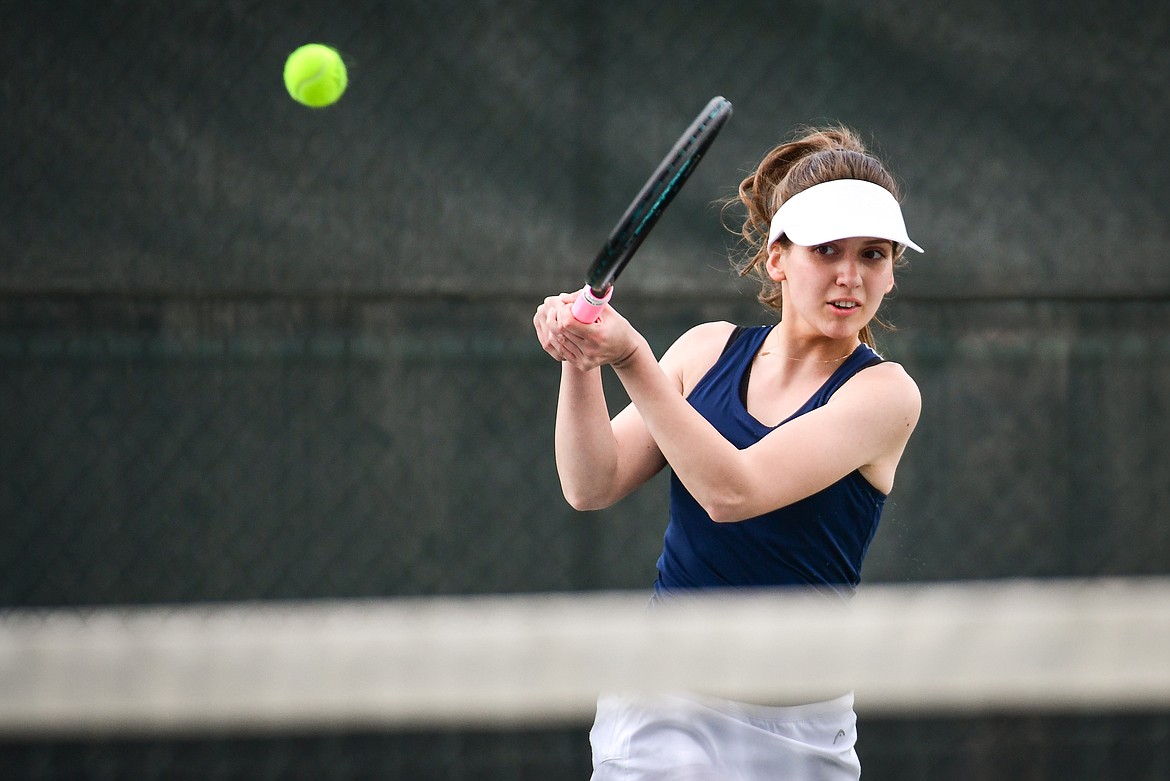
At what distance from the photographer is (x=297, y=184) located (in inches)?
113

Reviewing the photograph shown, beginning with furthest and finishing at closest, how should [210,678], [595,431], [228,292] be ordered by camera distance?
[228,292] < [595,431] < [210,678]

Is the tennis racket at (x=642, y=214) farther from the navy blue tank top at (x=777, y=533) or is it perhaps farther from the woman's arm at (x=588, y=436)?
the navy blue tank top at (x=777, y=533)

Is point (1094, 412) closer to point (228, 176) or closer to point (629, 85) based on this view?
point (629, 85)

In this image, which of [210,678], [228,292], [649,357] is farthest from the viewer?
[228,292]

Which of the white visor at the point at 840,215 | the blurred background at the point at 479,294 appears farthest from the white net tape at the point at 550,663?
the blurred background at the point at 479,294

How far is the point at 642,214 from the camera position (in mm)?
1511

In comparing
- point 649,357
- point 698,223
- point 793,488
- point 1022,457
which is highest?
point 698,223

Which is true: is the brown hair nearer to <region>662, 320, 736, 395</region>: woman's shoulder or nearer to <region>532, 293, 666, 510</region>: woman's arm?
<region>662, 320, 736, 395</region>: woman's shoulder

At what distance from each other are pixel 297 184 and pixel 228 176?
15 cm

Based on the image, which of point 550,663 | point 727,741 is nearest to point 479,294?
point 727,741

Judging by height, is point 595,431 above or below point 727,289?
below

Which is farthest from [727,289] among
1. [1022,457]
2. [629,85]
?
[1022,457]

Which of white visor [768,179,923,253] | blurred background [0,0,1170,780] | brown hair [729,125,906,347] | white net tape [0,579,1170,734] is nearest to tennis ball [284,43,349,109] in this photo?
blurred background [0,0,1170,780]

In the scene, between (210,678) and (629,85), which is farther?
(629,85)
